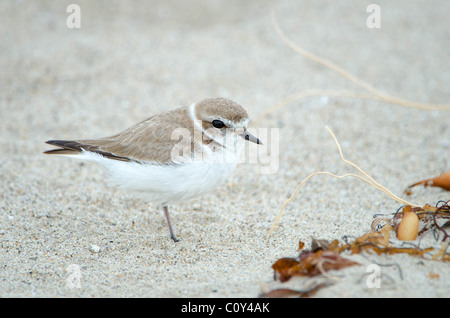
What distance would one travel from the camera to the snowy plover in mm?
3621

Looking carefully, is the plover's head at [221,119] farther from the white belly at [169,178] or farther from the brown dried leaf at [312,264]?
the brown dried leaf at [312,264]

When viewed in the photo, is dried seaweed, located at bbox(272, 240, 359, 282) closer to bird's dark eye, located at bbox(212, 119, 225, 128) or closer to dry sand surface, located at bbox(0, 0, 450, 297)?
dry sand surface, located at bbox(0, 0, 450, 297)

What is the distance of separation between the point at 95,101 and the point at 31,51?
1724 millimetres

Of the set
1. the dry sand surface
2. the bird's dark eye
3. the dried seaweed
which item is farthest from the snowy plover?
the dried seaweed

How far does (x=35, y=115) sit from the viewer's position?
20.2ft

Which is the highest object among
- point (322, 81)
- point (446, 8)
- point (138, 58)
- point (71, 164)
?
point (446, 8)

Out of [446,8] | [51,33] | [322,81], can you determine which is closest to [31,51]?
[51,33]

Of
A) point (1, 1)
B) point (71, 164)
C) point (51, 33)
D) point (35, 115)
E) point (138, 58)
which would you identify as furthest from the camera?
point (1, 1)

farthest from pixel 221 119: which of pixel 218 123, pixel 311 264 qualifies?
pixel 311 264

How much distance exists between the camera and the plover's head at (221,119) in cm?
372

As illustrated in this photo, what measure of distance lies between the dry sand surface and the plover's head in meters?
0.90

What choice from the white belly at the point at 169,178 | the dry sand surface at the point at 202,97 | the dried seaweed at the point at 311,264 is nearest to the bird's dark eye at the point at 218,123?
the white belly at the point at 169,178

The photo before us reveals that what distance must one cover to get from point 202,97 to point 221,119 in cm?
260

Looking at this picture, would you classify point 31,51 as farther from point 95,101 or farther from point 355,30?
point 355,30
